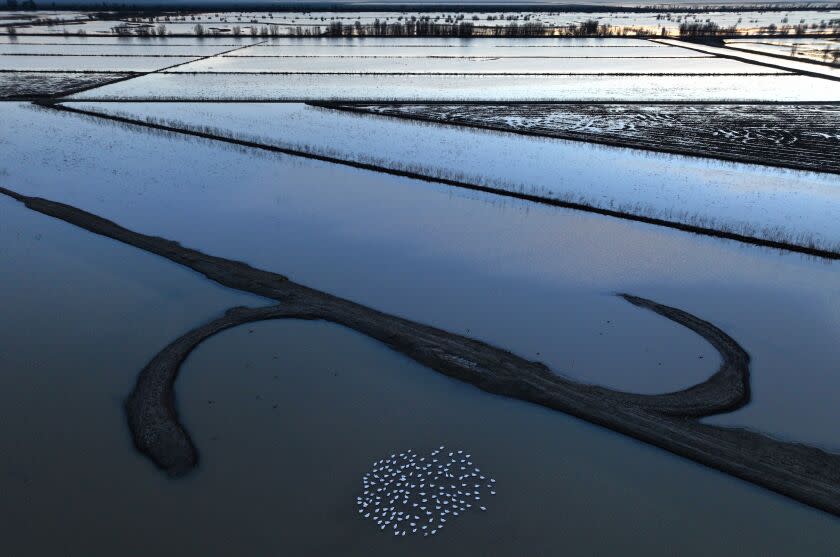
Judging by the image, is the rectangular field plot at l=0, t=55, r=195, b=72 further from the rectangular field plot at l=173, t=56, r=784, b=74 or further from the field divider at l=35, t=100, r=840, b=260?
the field divider at l=35, t=100, r=840, b=260

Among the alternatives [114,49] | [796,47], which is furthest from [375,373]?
[796,47]

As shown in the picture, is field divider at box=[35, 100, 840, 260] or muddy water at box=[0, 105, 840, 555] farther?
field divider at box=[35, 100, 840, 260]

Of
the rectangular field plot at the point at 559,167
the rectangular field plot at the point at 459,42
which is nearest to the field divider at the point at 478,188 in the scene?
the rectangular field plot at the point at 559,167

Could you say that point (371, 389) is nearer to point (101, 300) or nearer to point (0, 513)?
point (0, 513)

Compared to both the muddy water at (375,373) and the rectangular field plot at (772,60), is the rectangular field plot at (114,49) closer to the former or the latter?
the muddy water at (375,373)

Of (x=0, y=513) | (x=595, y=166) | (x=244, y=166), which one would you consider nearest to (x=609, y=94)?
(x=595, y=166)

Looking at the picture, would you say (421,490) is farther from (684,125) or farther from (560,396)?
(684,125)

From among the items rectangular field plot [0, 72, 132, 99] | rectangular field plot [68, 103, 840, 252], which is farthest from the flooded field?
rectangular field plot [0, 72, 132, 99]
